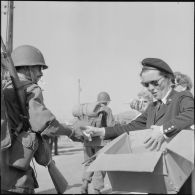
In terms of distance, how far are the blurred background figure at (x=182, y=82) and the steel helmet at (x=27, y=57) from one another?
1708 mm

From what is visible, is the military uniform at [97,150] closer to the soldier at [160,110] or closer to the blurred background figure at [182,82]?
the blurred background figure at [182,82]

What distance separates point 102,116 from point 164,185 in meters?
5.61

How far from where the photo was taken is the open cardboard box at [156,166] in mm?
2853

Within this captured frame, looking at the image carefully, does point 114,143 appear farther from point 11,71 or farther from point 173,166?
point 11,71

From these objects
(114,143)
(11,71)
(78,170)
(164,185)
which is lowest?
(78,170)

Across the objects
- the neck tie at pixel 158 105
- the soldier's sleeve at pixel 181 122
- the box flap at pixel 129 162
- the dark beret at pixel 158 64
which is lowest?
the box flap at pixel 129 162

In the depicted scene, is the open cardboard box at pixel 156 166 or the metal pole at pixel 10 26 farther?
the metal pole at pixel 10 26

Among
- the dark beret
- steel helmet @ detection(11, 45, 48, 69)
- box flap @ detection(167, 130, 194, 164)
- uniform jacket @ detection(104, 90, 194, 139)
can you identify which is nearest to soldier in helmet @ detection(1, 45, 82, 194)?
steel helmet @ detection(11, 45, 48, 69)

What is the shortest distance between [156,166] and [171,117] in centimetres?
82

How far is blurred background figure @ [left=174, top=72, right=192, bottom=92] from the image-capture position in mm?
5189

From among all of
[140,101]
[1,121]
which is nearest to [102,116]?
[140,101]

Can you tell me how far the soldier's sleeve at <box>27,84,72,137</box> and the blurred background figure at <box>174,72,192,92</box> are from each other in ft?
6.44

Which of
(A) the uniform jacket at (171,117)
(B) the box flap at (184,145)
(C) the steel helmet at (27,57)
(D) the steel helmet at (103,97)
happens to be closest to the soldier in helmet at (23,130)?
(C) the steel helmet at (27,57)

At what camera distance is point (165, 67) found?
3.84 m
